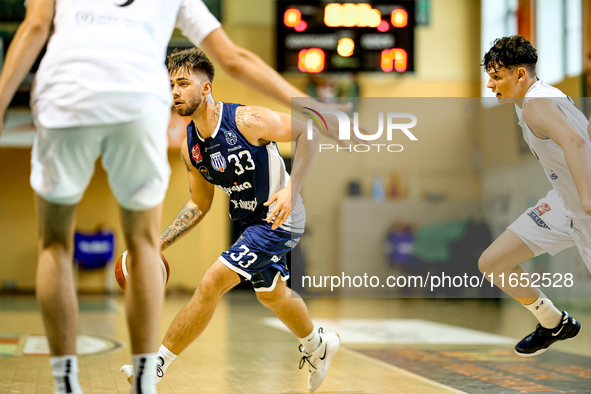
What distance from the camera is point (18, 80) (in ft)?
8.05

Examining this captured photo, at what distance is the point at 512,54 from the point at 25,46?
7.68ft

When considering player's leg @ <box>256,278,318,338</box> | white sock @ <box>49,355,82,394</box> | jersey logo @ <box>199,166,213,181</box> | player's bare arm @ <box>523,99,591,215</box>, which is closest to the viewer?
white sock @ <box>49,355,82,394</box>

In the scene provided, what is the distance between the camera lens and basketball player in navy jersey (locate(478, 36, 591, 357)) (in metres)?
3.39

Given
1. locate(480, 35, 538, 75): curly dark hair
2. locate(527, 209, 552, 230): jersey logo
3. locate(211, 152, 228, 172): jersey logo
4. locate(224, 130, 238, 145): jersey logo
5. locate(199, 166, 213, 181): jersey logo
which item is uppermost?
locate(480, 35, 538, 75): curly dark hair

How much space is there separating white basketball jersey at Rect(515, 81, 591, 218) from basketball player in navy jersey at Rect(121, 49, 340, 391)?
3.58 ft

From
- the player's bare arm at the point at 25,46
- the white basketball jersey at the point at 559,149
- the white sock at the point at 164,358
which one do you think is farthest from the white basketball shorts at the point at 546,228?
the player's bare arm at the point at 25,46

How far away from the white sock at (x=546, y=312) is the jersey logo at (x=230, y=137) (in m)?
1.88

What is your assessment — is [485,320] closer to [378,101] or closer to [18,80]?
[378,101]

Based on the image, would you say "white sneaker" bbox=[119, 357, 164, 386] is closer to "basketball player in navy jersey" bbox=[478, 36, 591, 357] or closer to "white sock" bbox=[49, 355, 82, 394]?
"white sock" bbox=[49, 355, 82, 394]

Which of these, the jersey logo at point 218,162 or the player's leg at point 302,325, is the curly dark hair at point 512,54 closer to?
the jersey logo at point 218,162

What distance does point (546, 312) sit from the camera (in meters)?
4.19

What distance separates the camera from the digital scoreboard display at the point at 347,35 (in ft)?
36.8

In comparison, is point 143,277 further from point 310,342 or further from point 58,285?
point 310,342

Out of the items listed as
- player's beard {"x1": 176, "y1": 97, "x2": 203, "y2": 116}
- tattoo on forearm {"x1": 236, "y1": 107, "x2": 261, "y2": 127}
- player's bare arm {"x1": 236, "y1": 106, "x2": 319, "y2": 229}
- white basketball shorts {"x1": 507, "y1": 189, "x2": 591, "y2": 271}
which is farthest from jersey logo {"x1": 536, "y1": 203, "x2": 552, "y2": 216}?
player's beard {"x1": 176, "y1": 97, "x2": 203, "y2": 116}
